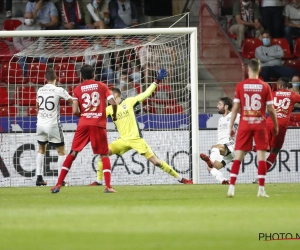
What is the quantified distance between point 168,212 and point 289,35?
13.6m

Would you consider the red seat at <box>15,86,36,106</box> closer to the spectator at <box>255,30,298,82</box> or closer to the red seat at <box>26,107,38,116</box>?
the red seat at <box>26,107,38,116</box>

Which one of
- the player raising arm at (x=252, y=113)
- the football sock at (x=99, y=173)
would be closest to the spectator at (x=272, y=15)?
the football sock at (x=99, y=173)

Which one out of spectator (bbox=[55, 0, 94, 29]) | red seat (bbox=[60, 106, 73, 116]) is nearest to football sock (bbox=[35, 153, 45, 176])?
red seat (bbox=[60, 106, 73, 116])

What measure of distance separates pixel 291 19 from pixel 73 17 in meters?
5.53

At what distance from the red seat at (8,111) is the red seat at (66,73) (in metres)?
1.18

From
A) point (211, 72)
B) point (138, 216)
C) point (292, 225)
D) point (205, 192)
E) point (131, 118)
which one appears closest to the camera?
point (292, 225)

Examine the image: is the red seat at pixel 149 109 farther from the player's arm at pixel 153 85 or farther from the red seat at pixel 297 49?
the red seat at pixel 297 49

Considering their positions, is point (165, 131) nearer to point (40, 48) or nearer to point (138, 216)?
point (40, 48)

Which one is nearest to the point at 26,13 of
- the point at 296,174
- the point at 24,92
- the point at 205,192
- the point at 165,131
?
the point at 24,92

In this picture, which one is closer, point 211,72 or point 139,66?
point 139,66

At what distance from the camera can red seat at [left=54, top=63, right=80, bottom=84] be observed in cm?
1950

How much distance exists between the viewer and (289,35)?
77.2 feet

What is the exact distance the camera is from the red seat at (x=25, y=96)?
19.0 m

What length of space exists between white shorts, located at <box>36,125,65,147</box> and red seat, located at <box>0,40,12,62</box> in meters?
2.44
